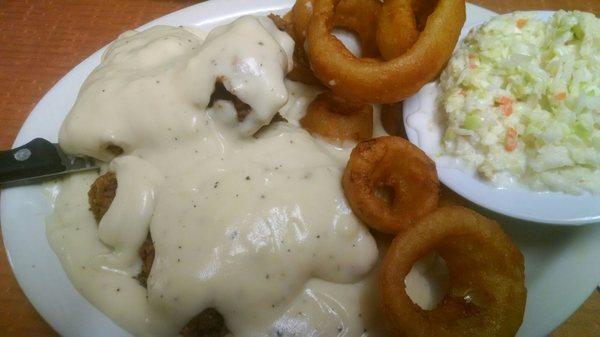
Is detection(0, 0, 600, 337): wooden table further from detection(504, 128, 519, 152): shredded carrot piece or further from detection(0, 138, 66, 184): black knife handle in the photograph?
detection(504, 128, 519, 152): shredded carrot piece

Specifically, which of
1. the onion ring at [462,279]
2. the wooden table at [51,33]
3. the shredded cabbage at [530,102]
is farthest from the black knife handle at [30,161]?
the shredded cabbage at [530,102]

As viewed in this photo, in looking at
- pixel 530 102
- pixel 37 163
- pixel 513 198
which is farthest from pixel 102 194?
pixel 530 102

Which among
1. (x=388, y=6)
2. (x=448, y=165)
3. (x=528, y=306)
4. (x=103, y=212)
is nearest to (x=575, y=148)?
(x=448, y=165)

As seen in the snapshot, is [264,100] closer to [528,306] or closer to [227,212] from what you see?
[227,212]

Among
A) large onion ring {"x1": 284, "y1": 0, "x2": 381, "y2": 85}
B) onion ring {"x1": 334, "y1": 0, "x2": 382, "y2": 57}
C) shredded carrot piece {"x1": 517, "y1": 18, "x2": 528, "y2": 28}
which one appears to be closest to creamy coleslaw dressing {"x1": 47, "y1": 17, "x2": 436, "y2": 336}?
large onion ring {"x1": 284, "y1": 0, "x2": 381, "y2": 85}

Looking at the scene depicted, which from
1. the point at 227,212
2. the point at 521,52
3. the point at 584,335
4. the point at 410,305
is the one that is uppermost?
the point at 521,52

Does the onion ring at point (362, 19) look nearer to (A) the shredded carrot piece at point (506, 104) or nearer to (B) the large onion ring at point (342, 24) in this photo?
(B) the large onion ring at point (342, 24)
